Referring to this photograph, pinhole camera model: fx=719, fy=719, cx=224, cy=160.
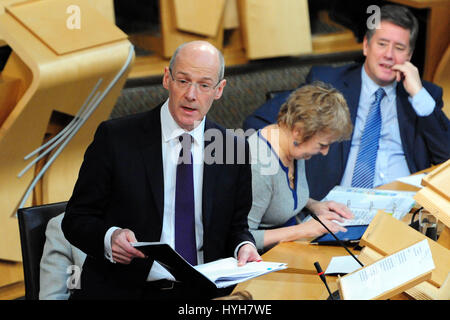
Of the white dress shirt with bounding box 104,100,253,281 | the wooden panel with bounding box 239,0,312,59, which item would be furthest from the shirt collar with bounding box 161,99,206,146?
the wooden panel with bounding box 239,0,312,59

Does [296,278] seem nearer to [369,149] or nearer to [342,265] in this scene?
[342,265]

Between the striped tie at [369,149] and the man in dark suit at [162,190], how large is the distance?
125 centimetres

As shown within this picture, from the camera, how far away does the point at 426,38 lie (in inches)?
177

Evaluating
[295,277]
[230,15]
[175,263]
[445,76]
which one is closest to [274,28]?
[230,15]

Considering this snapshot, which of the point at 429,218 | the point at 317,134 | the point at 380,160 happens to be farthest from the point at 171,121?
the point at 380,160

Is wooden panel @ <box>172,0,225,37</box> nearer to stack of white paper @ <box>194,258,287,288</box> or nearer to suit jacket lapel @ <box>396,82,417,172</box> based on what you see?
suit jacket lapel @ <box>396,82,417,172</box>

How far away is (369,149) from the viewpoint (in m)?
3.34

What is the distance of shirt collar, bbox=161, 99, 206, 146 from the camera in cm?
211

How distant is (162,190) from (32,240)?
0.46 metres

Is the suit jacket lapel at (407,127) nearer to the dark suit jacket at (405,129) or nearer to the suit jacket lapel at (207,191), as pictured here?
the dark suit jacket at (405,129)

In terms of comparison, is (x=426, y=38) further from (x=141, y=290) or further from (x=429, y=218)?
(x=141, y=290)

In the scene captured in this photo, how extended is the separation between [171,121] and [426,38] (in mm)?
2860

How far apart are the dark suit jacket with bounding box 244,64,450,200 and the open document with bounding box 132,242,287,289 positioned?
1.36m

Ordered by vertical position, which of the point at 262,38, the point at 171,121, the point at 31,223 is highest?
the point at 171,121
